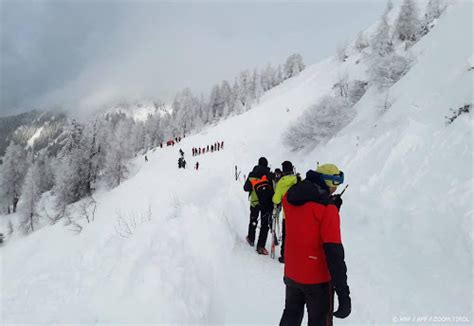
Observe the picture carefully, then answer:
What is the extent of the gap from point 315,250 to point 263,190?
395 centimetres

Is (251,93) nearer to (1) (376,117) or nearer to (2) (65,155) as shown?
(2) (65,155)

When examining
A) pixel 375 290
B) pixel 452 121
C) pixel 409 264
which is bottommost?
pixel 375 290

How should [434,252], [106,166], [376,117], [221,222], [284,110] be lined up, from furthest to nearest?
[284,110], [106,166], [376,117], [221,222], [434,252]

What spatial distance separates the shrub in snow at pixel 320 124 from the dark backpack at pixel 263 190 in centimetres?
1553

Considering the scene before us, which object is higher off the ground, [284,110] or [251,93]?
[251,93]

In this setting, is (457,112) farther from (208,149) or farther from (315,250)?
(208,149)

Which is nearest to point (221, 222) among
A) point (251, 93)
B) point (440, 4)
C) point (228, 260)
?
point (228, 260)

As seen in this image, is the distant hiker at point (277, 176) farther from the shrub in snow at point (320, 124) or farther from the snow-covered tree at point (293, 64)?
the snow-covered tree at point (293, 64)

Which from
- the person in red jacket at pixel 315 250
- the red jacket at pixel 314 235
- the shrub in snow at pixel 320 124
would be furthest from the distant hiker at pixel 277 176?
the shrub in snow at pixel 320 124

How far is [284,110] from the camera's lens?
2066 inches

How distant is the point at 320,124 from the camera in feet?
74.1

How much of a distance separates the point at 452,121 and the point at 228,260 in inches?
323

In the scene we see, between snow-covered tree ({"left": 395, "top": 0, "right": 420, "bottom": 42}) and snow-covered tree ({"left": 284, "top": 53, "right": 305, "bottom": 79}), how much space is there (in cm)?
4947

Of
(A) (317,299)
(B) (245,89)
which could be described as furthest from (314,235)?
(B) (245,89)
